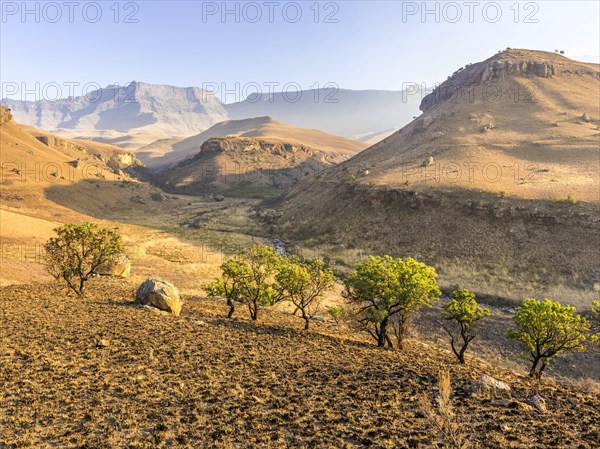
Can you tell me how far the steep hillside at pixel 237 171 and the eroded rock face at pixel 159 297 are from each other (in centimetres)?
11726

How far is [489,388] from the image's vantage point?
16.9 metres

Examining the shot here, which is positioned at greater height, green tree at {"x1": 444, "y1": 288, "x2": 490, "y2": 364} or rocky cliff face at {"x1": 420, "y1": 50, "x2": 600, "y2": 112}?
rocky cliff face at {"x1": 420, "y1": 50, "x2": 600, "y2": 112}

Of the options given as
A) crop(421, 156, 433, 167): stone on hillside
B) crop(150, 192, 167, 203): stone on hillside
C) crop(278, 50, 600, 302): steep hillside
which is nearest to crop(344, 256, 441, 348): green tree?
crop(278, 50, 600, 302): steep hillside

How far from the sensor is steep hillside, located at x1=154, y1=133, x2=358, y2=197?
15788 centimetres

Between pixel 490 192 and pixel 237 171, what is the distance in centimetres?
12801

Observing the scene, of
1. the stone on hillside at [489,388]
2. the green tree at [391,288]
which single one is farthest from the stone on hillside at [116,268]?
the stone on hillside at [489,388]

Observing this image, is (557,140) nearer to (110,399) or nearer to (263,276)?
(263,276)

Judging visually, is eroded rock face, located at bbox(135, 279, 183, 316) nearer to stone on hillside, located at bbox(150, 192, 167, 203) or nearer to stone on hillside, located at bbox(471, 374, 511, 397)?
stone on hillside, located at bbox(471, 374, 511, 397)

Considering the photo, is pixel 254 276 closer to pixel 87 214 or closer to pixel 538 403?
pixel 538 403

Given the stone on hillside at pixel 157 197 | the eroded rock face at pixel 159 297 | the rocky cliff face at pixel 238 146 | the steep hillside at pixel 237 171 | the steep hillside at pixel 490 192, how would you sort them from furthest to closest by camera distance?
the rocky cliff face at pixel 238 146 → the steep hillside at pixel 237 171 → the stone on hillside at pixel 157 197 → the steep hillside at pixel 490 192 → the eroded rock face at pixel 159 297

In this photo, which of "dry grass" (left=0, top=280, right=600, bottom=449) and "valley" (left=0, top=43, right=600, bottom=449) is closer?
"dry grass" (left=0, top=280, right=600, bottom=449)

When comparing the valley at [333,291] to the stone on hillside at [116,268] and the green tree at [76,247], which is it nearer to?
the stone on hillside at [116,268]

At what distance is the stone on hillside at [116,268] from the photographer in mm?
43737

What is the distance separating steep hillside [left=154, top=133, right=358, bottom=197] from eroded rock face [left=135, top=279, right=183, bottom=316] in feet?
385
